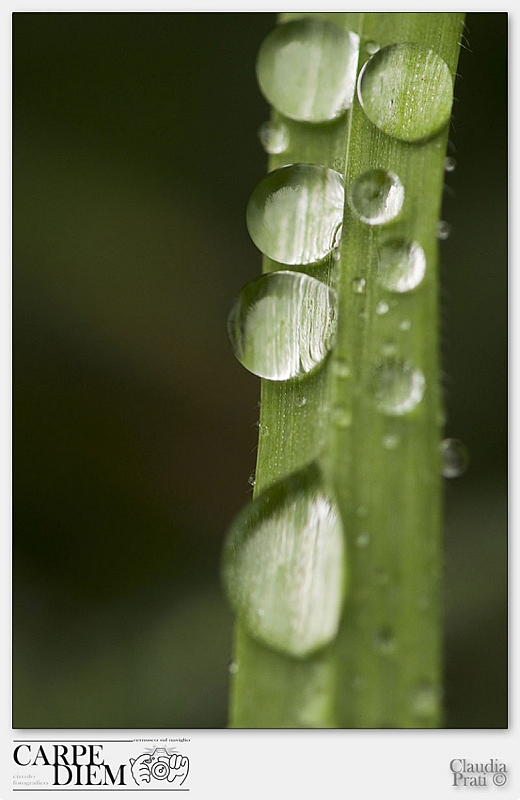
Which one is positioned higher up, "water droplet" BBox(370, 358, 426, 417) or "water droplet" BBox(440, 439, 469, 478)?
"water droplet" BBox(370, 358, 426, 417)

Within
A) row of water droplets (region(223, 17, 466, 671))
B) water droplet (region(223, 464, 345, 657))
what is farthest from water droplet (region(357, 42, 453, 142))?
water droplet (region(223, 464, 345, 657))

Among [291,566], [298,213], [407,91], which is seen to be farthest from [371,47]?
[291,566]

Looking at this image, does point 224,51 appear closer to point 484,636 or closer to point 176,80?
point 176,80

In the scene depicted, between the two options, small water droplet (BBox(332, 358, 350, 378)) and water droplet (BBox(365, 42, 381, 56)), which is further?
water droplet (BBox(365, 42, 381, 56))
